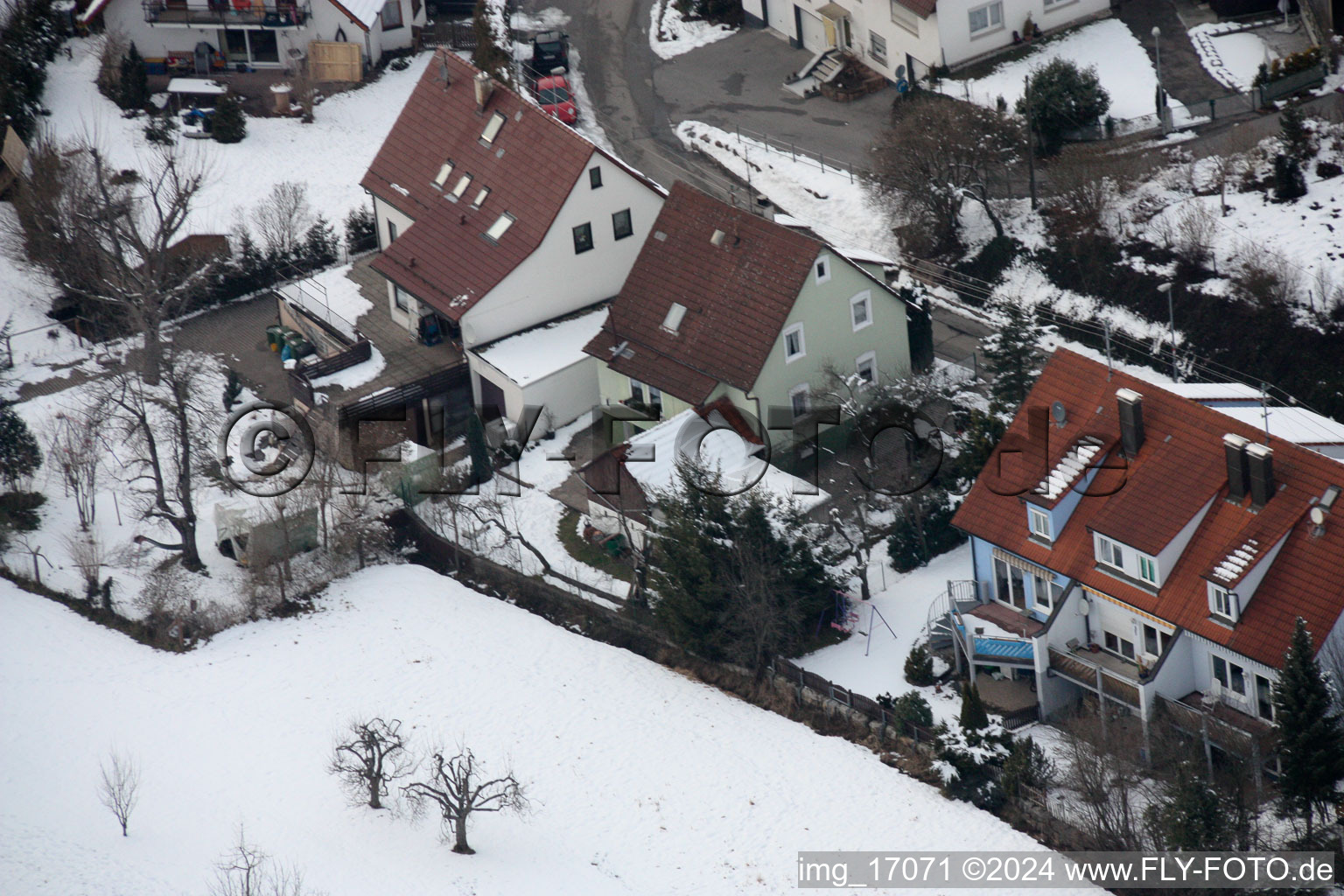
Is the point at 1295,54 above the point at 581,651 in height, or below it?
above

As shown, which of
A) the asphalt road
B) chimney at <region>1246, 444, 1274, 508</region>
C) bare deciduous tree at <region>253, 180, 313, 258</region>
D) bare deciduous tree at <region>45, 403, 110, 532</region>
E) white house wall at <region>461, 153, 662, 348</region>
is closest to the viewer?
chimney at <region>1246, 444, 1274, 508</region>

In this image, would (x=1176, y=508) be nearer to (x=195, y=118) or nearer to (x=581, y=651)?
(x=581, y=651)

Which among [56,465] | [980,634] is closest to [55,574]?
[56,465]

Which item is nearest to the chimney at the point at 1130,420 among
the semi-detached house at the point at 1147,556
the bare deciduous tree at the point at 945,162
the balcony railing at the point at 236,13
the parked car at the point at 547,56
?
the semi-detached house at the point at 1147,556

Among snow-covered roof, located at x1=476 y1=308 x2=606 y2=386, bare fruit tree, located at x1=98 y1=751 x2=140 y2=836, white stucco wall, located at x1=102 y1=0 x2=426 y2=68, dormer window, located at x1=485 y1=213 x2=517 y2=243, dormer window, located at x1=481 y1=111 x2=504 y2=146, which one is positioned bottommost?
bare fruit tree, located at x1=98 y1=751 x2=140 y2=836

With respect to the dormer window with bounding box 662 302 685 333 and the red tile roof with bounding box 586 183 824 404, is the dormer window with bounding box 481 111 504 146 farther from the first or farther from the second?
the dormer window with bounding box 662 302 685 333

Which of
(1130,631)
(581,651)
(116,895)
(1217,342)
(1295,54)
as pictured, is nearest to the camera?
(116,895)

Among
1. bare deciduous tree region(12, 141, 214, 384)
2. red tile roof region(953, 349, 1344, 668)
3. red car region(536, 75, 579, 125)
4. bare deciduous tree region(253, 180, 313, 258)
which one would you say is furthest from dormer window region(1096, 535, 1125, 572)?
bare deciduous tree region(253, 180, 313, 258)

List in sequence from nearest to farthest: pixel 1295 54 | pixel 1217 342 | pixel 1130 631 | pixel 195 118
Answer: pixel 1130 631
pixel 1217 342
pixel 1295 54
pixel 195 118
